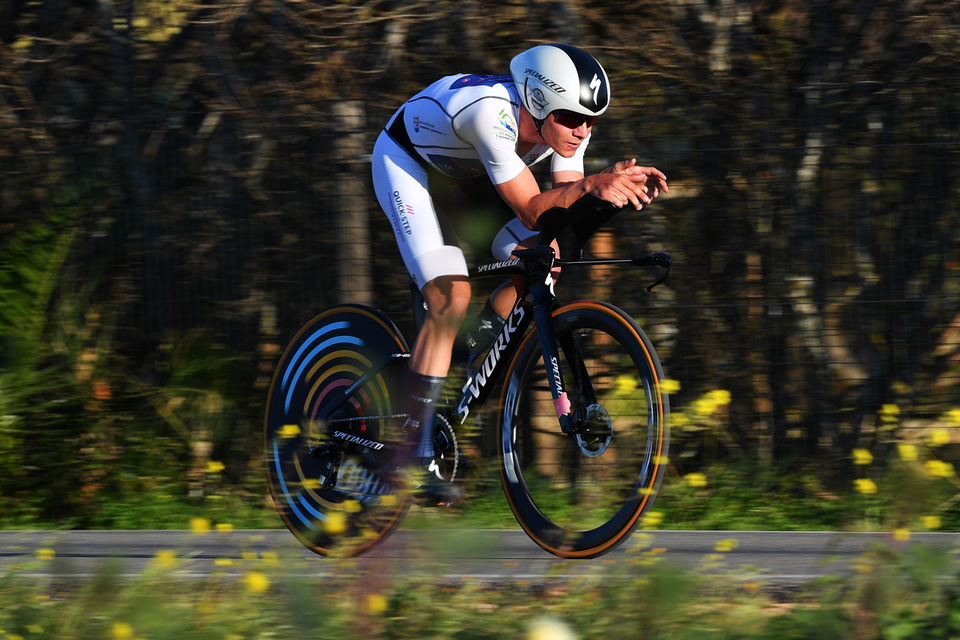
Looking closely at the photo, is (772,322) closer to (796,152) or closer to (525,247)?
(796,152)

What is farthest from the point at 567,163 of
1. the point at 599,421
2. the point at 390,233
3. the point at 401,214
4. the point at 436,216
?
the point at 390,233

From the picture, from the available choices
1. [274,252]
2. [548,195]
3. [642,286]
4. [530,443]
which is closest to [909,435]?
[642,286]

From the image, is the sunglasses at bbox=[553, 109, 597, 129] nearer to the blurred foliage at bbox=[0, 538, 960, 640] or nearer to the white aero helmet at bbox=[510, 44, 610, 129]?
the white aero helmet at bbox=[510, 44, 610, 129]

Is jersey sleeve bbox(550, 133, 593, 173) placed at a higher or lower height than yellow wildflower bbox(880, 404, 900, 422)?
higher

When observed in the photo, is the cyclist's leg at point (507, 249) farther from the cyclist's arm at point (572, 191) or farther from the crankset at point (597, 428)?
the crankset at point (597, 428)

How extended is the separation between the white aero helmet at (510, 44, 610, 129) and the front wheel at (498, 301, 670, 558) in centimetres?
67

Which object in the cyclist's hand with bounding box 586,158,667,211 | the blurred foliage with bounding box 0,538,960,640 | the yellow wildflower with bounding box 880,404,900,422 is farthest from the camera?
the yellow wildflower with bounding box 880,404,900,422

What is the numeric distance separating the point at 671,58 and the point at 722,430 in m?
1.90

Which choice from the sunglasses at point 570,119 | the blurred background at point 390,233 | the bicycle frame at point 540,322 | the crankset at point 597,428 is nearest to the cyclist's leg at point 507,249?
the bicycle frame at point 540,322

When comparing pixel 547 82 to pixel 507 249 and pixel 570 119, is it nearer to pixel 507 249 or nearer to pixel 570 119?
pixel 570 119

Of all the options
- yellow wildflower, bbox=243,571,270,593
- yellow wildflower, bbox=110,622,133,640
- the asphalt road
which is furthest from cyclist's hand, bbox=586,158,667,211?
yellow wildflower, bbox=110,622,133,640

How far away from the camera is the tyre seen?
4586 mm

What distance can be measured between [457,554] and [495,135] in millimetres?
1496

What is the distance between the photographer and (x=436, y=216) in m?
4.50
